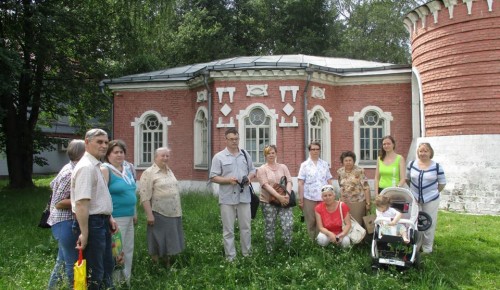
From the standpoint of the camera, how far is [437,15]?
11.5 metres

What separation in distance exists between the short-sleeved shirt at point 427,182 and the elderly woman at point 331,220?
101 cm

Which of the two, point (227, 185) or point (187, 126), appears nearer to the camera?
point (227, 185)

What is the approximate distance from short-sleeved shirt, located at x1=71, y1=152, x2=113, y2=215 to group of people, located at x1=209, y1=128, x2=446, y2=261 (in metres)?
1.92

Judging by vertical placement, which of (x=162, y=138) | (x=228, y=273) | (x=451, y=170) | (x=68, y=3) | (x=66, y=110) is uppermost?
(x=68, y=3)

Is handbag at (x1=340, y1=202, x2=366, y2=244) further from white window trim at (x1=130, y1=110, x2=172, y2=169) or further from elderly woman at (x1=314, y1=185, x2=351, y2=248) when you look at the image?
white window trim at (x1=130, y1=110, x2=172, y2=169)

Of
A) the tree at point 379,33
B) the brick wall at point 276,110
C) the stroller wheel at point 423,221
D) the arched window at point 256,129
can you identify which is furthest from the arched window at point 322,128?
the tree at point 379,33

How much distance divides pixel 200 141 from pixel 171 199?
990cm

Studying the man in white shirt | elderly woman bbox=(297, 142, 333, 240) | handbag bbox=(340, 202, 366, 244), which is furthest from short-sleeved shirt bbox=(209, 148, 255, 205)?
the man in white shirt

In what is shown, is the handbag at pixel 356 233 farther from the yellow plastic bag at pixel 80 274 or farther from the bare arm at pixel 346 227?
the yellow plastic bag at pixel 80 274

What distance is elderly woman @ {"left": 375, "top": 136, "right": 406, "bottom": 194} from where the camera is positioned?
6.12 meters

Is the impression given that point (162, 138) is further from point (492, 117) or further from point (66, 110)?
point (492, 117)

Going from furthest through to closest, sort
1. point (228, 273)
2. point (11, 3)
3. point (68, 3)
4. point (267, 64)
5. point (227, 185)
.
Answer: point (68, 3) < point (267, 64) < point (11, 3) < point (227, 185) < point (228, 273)

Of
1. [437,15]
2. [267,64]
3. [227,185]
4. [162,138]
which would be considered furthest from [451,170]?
[162,138]

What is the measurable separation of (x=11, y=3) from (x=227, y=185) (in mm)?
10111
